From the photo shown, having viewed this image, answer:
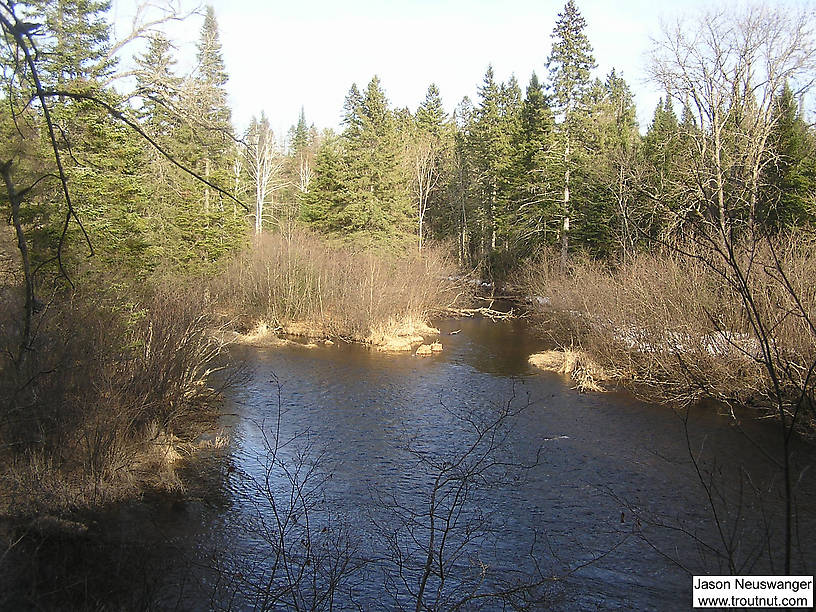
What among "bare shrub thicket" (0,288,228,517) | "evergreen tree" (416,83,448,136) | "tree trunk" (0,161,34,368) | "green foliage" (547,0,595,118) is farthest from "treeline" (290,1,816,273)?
"tree trunk" (0,161,34,368)

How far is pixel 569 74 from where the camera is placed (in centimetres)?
2902

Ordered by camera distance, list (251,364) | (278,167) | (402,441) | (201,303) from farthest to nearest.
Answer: (278,167) < (251,364) < (201,303) < (402,441)

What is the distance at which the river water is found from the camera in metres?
6.91

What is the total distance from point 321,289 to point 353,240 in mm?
6665

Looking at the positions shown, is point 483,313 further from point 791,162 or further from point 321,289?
point 791,162

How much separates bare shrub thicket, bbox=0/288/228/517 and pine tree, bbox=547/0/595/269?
68.7 ft

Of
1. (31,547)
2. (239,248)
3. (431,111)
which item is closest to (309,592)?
(31,547)

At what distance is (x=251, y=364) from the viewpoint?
1786cm

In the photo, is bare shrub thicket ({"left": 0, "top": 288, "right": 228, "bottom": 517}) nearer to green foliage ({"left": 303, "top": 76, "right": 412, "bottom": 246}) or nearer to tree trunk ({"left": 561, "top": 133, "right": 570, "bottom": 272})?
green foliage ({"left": 303, "top": 76, "right": 412, "bottom": 246})

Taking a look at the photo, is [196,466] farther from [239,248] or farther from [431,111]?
[431,111]

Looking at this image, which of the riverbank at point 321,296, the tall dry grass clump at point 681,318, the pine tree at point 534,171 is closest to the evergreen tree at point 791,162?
the tall dry grass clump at point 681,318

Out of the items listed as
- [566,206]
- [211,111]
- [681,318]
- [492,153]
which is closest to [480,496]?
[211,111]

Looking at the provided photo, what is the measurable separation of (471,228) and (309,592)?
1453 inches

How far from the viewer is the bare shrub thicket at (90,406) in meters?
7.41
